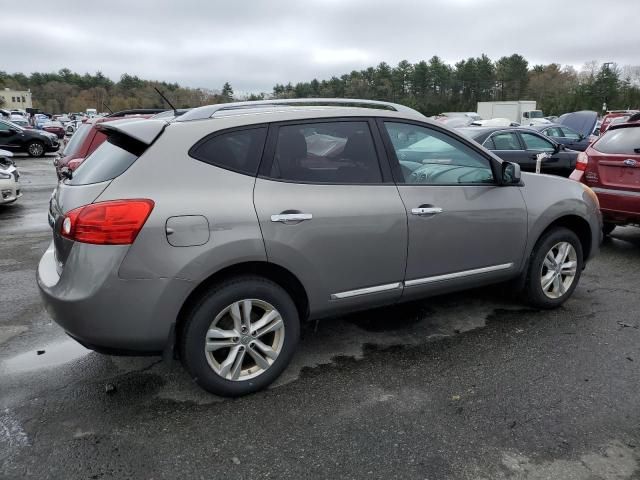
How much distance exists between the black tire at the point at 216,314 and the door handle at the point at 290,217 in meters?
0.37

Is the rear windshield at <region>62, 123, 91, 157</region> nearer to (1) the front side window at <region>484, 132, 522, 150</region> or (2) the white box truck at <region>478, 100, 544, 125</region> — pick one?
(1) the front side window at <region>484, 132, 522, 150</region>

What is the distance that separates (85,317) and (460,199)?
102 inches

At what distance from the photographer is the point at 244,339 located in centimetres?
301

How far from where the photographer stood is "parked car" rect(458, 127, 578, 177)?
997 centimetres

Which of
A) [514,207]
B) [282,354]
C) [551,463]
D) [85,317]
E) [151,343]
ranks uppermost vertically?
[514,207]

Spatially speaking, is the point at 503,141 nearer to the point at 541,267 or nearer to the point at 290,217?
the point at 541,267

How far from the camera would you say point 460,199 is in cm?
373

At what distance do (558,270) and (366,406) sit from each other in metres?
2.42

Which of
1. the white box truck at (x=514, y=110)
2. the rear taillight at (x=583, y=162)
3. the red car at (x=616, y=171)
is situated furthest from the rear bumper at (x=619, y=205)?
the white box truck at (x=514, y=110)

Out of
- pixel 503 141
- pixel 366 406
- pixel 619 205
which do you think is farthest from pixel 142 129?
pixel 503 141

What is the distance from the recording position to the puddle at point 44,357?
3.46 meters

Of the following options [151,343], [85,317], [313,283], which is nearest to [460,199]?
[313,283]

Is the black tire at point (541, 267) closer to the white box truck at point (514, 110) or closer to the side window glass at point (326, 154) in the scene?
the side window glass at point (326, 154)

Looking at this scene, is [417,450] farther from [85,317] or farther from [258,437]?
[85,317]
